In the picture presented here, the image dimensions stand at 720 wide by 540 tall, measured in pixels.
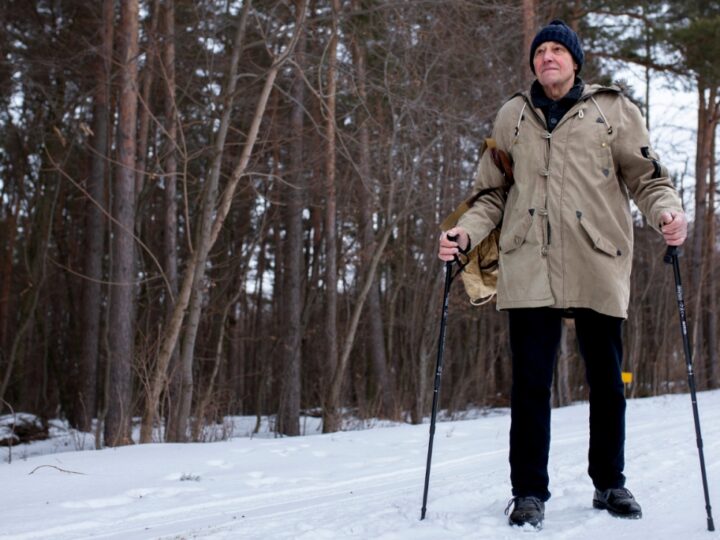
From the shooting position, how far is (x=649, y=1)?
14289 mm

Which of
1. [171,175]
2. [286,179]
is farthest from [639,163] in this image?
[286,179]

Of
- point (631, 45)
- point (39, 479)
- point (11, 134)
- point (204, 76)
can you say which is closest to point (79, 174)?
point (11, 134)

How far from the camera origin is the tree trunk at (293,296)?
39.5 feet

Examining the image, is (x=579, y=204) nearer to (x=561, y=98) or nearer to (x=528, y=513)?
(x=561, y=98)

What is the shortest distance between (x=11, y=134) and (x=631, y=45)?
40.3 feet

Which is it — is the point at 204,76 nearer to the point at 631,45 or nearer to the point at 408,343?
the point at 408,343

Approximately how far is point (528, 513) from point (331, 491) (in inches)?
56.1

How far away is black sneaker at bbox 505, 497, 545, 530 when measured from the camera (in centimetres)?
256

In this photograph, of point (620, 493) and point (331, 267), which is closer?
point (620, 493)

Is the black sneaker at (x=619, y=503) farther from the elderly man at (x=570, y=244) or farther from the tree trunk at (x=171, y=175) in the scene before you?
the tree trunk at (x=171, y=175)

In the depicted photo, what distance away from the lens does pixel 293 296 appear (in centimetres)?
1298

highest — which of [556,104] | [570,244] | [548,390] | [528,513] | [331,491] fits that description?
[556,104]

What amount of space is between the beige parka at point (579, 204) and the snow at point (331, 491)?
0.79 meters

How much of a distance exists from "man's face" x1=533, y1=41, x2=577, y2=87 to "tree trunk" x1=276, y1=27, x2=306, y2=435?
885cm
